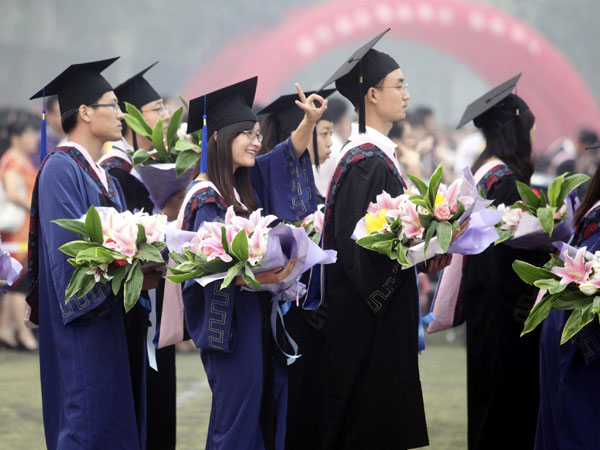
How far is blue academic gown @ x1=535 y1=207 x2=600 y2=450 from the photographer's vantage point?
391 centimetres

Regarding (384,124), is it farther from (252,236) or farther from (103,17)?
(103,17)

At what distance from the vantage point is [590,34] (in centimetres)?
1905

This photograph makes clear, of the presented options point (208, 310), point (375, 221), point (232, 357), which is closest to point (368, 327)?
point (375, 221)

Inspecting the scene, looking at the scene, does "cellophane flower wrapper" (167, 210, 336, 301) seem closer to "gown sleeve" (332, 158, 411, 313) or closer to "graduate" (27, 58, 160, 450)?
"gown sleeve" (332, 158, 411, 313)

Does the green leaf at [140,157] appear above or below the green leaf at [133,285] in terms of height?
above

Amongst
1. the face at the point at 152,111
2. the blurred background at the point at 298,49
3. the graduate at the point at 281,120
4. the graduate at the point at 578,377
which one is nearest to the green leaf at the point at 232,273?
the graduate at the point at 578,377

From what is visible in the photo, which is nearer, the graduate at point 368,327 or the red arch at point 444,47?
the graduate at point 368,327

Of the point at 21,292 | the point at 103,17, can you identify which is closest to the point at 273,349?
the point at 21,292

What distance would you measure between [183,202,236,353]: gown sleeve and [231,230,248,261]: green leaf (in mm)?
243

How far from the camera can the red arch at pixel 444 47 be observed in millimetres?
14570

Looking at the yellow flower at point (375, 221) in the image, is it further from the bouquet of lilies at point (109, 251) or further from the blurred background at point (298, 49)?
the blurred background at point (298, 49)

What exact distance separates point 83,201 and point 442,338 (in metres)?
6.90

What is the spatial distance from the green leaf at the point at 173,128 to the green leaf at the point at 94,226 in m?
1.39

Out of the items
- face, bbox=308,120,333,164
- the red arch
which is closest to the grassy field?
face, bbox=308,120,333,164
